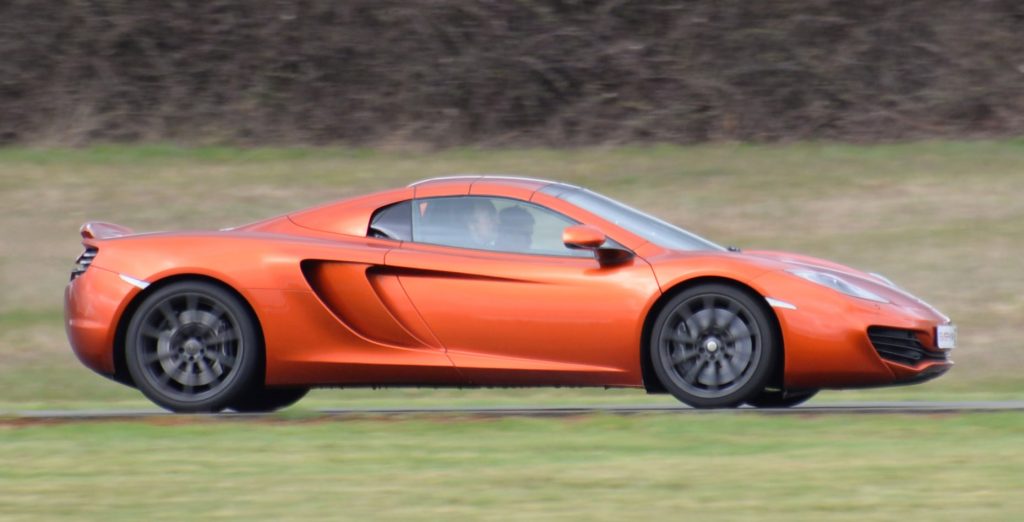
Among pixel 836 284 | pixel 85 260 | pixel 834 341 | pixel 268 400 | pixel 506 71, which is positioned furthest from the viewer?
pixel 506 71

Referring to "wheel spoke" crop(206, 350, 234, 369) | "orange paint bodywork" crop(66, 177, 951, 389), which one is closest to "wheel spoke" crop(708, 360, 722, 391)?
"orange paint bodywork" crop(66, 177, 951, 389)

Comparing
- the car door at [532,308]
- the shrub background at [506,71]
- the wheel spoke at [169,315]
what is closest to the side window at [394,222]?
the car door at [532,308]

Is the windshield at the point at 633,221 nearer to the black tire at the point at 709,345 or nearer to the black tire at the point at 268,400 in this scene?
the black tire at the point at 709,345

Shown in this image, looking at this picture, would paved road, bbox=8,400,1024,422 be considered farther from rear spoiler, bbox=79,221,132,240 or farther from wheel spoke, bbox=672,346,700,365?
rear spoiler, bbox=79,221,132,240

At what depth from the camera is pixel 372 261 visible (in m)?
8.09

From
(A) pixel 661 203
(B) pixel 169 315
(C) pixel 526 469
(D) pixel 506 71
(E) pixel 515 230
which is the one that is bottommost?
(C) pixel 526 469

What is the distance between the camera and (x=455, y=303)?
7.97 meters

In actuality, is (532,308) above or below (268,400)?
above

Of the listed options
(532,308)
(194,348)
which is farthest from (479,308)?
(194,348)

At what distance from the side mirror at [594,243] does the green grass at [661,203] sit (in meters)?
2.73

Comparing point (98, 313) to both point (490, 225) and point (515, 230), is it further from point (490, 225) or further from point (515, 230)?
point (515, 230)

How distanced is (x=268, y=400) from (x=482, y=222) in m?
1.65

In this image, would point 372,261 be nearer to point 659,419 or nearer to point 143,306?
point 143,306

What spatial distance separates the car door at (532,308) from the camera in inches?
309
